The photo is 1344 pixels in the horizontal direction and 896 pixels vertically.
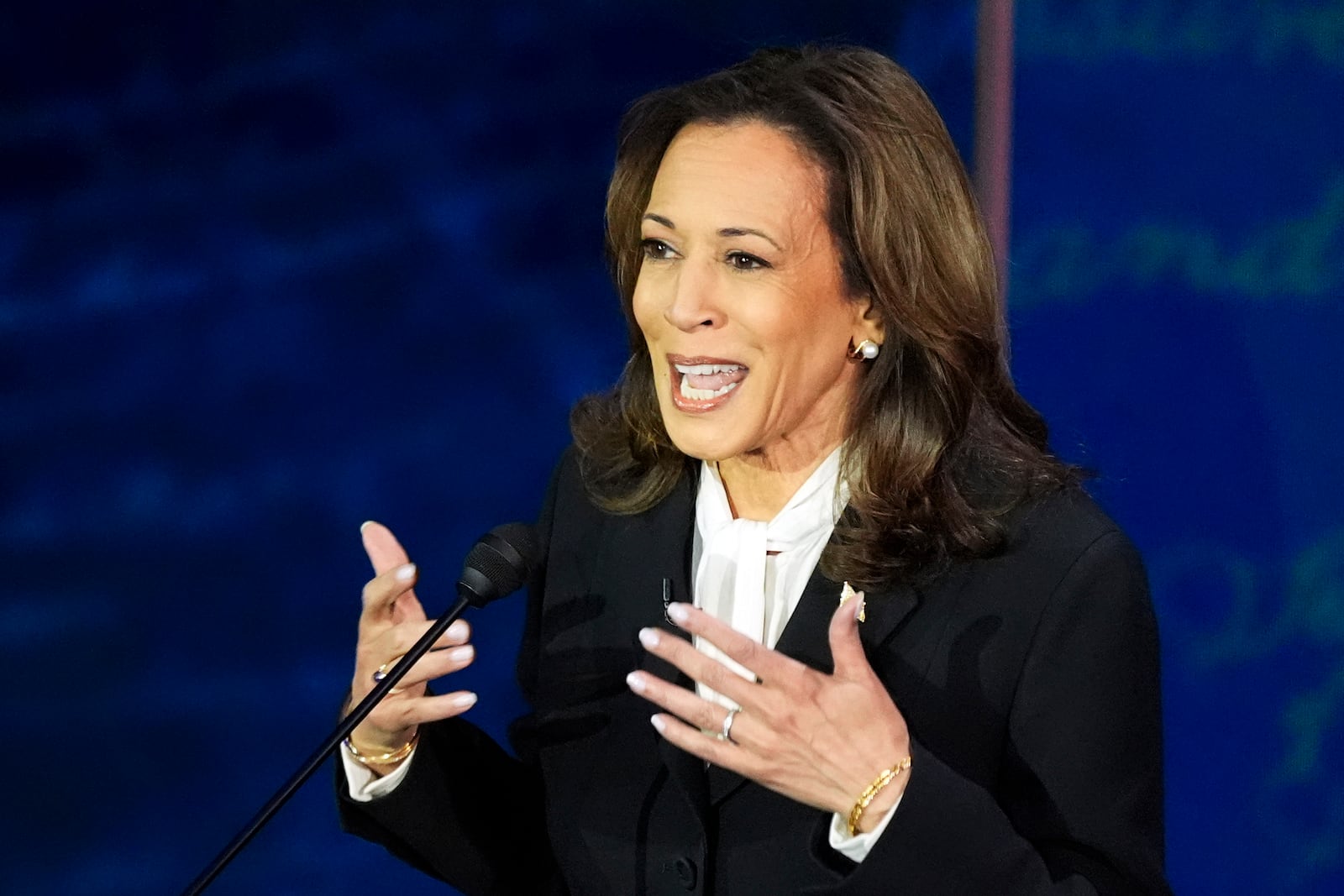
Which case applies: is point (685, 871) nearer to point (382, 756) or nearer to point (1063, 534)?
point (382, 756)

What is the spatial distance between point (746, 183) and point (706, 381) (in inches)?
7.7

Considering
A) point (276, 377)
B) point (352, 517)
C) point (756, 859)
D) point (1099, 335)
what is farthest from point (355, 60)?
point (756, 859)

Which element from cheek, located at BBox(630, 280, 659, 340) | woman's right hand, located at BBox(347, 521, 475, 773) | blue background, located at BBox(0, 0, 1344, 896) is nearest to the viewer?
woman's right hand, located at BBox(347, 521, 475, 773)

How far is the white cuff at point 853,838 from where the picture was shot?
1.32 metres

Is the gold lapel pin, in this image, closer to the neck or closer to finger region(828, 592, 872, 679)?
the neck

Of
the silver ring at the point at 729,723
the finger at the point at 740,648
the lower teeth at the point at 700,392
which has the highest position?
the lower teeth at the point at 700,392

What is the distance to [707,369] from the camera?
162 cm

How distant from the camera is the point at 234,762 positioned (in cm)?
240

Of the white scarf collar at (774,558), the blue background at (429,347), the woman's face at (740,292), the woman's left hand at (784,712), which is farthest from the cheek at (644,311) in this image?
the blue background at (429,347)

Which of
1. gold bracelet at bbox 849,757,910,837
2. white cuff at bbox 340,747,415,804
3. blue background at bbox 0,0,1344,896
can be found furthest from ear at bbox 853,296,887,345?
blue background at bbox 0,0,1344,896

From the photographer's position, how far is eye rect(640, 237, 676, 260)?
166 cm

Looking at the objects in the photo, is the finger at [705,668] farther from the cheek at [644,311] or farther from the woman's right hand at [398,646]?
Answer: the cheek at [644,311]

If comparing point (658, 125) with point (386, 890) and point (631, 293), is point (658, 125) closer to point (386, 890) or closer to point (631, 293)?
point (631, 293)

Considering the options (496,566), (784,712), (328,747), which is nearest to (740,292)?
(496,566)
